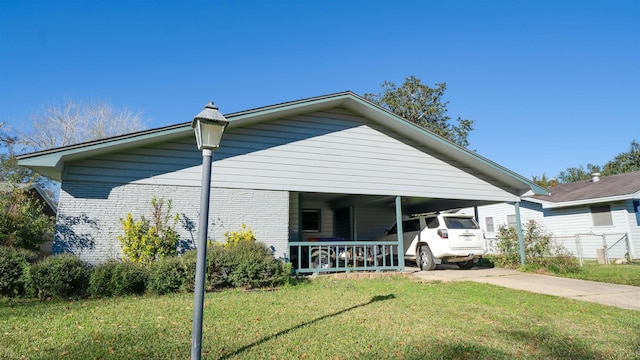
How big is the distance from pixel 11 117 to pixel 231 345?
3084 cm

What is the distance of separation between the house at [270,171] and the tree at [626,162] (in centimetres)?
4452

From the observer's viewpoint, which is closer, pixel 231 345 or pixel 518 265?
pixel 231 345

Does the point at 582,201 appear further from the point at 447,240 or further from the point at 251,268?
the point at 251,268

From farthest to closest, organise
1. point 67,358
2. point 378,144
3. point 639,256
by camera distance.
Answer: point 639,256, point 378,144, point 67,358

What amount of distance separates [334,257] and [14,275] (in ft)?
26.3

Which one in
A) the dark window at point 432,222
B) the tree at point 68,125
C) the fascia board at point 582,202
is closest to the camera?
the dark window at point 432,222

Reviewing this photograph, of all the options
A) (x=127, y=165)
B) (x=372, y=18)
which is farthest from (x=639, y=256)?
(x=127, y=165)

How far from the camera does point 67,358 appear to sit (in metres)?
3.65

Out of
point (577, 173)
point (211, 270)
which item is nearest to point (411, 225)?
point (211, 270)

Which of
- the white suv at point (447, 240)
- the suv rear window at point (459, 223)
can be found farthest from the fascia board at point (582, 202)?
the suv rear window at point (459, 223)

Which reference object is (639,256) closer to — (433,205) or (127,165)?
(433,205)

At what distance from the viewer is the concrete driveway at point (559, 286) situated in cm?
705

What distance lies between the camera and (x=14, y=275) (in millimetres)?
6609

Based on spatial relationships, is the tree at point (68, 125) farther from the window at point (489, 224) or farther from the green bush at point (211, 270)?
the window at point (489, 224)
